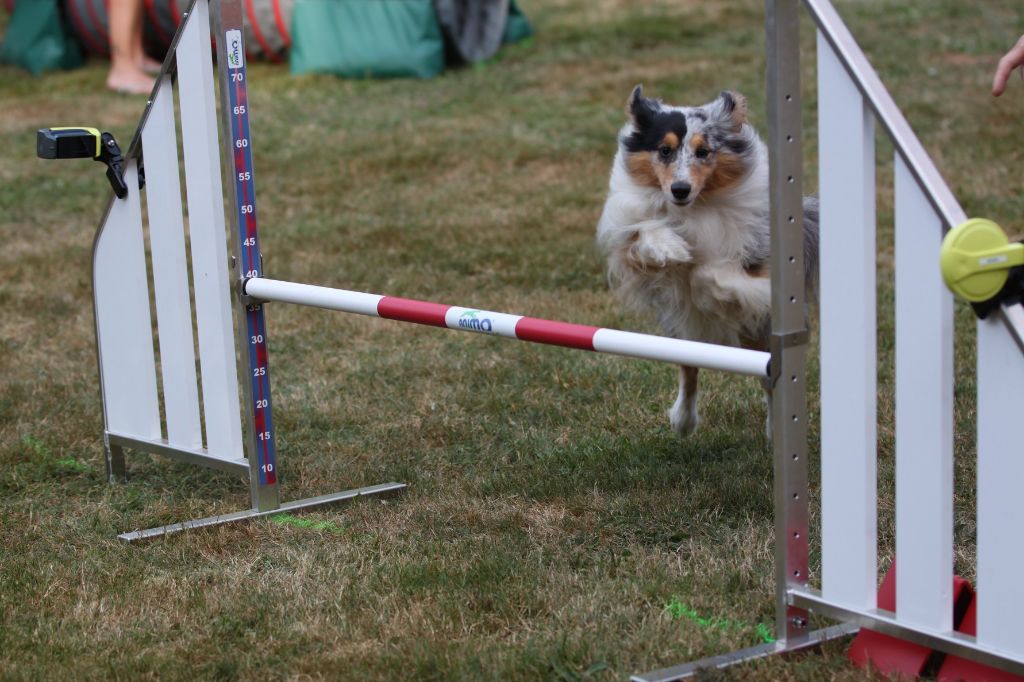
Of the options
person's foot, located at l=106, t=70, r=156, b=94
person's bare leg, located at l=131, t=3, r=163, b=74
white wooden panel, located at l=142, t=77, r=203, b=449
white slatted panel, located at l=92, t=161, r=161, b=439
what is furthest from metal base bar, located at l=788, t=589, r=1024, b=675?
person's bare leg, located at l=131, t=3, r=163, b=74

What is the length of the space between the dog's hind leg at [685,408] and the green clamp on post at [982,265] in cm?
202

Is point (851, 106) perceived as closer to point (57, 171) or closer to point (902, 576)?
point (902, 576)

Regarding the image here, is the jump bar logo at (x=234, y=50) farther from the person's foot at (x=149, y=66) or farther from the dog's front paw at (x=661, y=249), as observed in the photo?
the person's foot at (x=149, y=66)

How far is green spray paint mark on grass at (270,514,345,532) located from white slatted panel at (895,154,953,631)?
1.77 m

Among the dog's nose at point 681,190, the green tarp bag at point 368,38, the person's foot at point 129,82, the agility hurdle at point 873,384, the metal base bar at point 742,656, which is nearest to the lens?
the agility hurdle at point 873,384

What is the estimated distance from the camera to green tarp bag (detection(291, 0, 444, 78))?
448 inches

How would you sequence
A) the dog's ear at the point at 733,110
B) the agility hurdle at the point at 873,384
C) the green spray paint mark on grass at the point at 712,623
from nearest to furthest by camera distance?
1. the agility hurdle at the point at 873,384
2. the green spray paint mark on grass at the point at 712,623
3. the dog's ear at the point at 733,110

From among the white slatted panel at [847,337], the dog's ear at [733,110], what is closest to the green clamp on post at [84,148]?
the dog's ear at [733,110]

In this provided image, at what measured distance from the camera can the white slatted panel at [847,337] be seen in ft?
8.04

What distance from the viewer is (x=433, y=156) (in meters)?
9.17

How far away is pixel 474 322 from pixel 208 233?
104 centimetres

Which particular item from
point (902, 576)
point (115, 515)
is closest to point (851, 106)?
point (902, 576)

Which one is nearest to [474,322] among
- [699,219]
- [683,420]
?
[699,219]

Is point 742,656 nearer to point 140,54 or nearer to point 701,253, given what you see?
point 701,253
